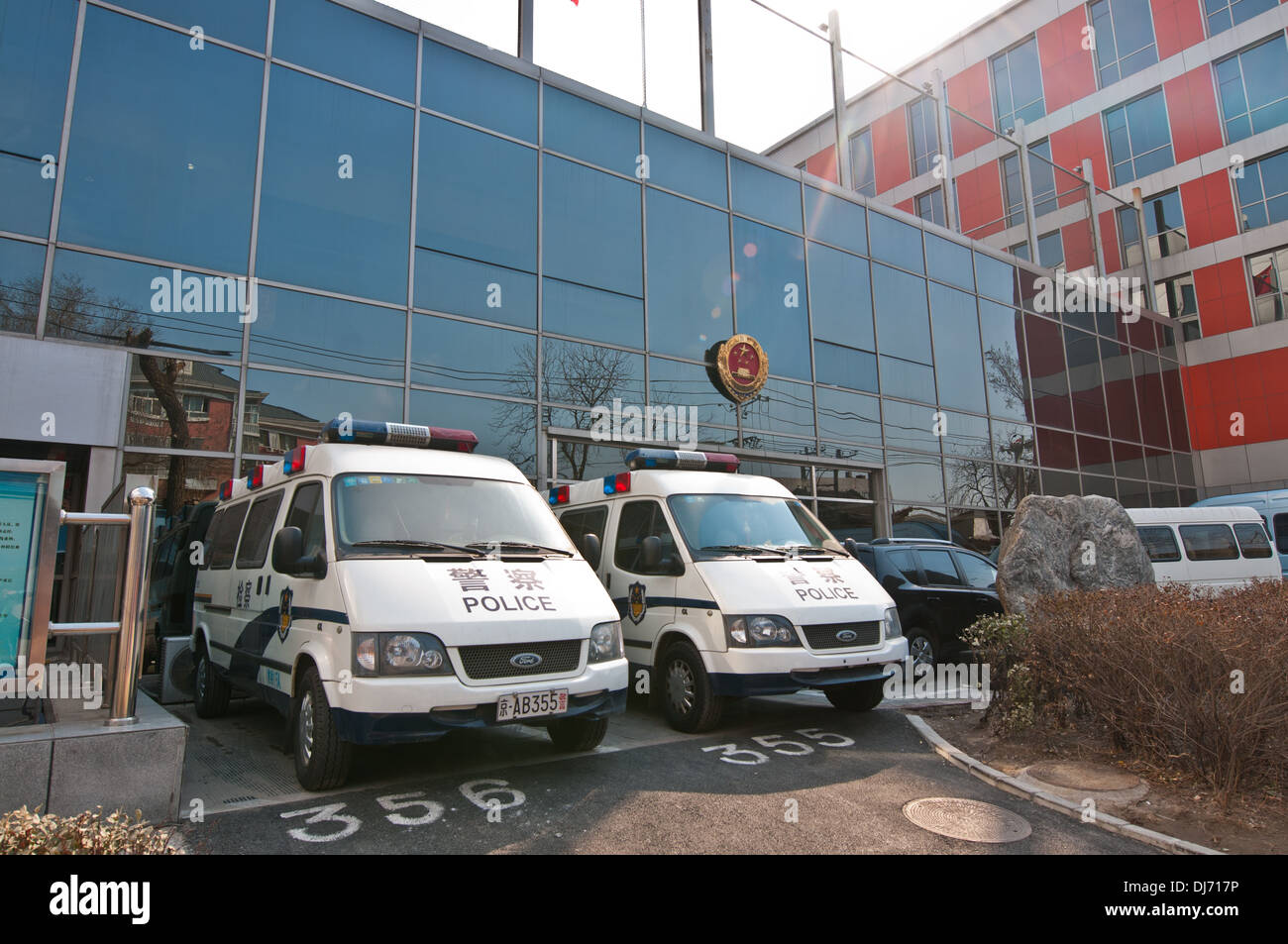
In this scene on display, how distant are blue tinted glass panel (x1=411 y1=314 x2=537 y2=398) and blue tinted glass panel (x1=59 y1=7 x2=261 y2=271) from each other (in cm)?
260

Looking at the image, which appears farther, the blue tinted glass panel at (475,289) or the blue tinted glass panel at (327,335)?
the blue tinted glass panel at (475,289)

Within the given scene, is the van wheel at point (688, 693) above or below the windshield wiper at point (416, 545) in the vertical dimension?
below

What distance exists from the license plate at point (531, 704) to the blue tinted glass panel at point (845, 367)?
41.6 ft

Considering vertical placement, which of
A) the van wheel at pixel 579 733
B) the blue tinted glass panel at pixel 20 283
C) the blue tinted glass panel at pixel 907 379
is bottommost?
the van wheel at pixel 579 733

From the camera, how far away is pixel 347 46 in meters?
11.7

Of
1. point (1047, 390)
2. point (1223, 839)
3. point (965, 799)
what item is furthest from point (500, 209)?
point (1047, 390)

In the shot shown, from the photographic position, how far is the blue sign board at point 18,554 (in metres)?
3.88

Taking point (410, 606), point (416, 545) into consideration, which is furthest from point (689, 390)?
point (410, 606)

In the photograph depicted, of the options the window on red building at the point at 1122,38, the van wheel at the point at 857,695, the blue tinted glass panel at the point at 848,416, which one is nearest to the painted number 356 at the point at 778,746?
the van wheel at the point at 857,695

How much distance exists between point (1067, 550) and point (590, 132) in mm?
10712

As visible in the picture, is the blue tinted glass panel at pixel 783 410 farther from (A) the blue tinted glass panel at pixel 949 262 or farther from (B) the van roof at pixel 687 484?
(B) the van roof at pixel 687 484

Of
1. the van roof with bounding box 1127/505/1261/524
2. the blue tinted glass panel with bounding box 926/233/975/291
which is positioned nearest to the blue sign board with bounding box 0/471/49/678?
the van roof with bounding box 1127/505/1261/524

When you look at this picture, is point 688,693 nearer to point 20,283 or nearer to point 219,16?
point 20,283
